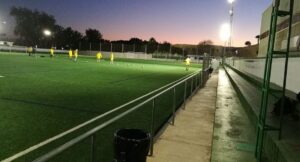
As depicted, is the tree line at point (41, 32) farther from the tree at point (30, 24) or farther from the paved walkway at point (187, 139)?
the paved walkway at point (187, 139)

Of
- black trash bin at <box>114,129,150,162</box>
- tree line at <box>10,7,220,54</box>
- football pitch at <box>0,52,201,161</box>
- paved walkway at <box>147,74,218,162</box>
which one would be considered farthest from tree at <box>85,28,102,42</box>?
black trash bin at <box>114,129,150,162</box>

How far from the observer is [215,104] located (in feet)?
41.0

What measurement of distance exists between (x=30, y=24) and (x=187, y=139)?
110 metres

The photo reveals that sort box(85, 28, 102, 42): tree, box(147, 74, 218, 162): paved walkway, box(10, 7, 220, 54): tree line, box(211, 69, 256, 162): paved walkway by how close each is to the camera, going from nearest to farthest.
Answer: box(147, 74, 218, 162): paved walkway
box(211, 69, 256, 162): paved walkway
box(10, 7, 220, 54): tree line
box(85, 28, 102, 42): tree

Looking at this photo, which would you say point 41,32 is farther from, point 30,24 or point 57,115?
point 57,115

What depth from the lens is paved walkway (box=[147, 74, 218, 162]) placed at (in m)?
5.98

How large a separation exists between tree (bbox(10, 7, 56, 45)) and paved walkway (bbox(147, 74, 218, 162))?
10151cm

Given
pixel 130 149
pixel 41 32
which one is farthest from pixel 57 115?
pixel 41 32

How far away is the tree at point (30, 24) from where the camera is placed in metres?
106

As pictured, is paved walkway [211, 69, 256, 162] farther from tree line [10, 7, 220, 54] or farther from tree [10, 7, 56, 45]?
tree [10, 7, 56, 45]

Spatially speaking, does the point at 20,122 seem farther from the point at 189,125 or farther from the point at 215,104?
the point at 215,104

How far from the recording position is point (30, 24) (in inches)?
4240

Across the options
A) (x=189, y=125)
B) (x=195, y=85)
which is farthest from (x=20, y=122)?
(x=195, y=85)

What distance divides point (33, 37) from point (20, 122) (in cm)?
10555
